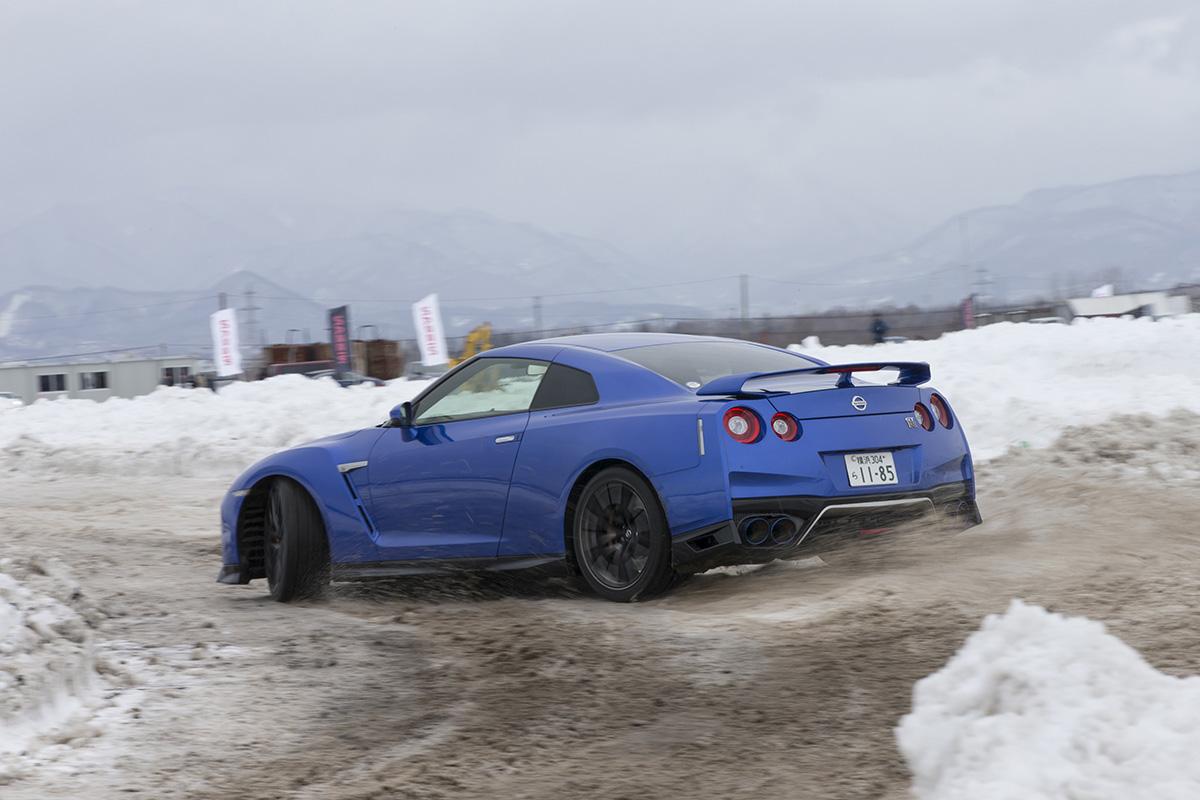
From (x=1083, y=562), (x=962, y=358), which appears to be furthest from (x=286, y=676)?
(x=962, y=358)

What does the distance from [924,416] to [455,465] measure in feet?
7.88

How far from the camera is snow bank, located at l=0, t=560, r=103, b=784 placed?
4.63 meters

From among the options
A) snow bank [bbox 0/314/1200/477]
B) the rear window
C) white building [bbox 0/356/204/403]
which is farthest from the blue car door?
white building [bbox 0/356/204/403]

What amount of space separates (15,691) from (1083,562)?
4838mm

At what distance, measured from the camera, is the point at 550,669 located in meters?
5.36

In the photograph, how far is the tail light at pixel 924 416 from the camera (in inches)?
272

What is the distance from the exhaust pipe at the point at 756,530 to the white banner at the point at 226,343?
40434 millimetres

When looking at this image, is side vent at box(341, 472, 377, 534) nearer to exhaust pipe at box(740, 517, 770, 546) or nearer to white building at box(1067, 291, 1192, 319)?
exhaust pipe at box(740, 517, 770, 546)

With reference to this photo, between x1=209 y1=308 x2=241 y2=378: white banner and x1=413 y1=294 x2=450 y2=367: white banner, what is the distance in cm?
920

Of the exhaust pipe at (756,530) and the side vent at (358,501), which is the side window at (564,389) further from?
the side vent at (358,501)

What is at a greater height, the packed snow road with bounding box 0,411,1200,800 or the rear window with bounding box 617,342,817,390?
the rear window with bounding box 617,342,817,390

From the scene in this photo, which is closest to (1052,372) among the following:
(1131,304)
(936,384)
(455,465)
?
(936,384)

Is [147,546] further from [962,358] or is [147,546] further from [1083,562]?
[962,358]

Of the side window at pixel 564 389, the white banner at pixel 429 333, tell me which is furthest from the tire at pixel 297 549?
the white banner at pixel 429 333
